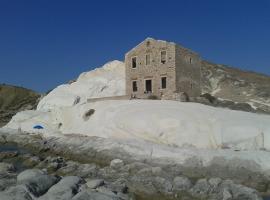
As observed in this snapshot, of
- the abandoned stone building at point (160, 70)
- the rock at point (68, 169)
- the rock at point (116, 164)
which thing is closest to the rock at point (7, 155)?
the rock at point (68, 169)

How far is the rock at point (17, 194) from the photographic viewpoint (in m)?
16.0

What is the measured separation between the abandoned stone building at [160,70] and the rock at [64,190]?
29.7 m

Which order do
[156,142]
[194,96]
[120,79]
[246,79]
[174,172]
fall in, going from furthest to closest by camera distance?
[246,79], [120,79], [194,96], [156,142], [174,172]

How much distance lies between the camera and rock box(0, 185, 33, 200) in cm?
1605

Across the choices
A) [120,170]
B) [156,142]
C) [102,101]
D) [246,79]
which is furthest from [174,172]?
[246,79]

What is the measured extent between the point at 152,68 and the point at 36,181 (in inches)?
1293

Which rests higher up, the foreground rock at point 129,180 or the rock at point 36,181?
the rock at point 36,181

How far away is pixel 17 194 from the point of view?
16.6 meters

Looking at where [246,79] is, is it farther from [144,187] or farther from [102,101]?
[144,187]

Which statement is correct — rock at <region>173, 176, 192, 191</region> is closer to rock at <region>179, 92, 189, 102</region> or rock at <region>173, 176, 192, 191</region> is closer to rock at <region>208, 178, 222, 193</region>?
rock at <region>208, 178, 222, 193</region>

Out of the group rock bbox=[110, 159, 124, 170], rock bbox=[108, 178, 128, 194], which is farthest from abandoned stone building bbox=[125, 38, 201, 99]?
rock bbox=[108, 178, 128, 194]

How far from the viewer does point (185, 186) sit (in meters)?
22.8

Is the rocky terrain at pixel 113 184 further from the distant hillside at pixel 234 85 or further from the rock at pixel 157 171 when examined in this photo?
the distant hillside at pixel 234 85

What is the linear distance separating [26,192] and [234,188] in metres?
11.6
